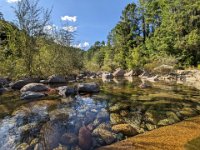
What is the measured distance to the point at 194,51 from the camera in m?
22.5

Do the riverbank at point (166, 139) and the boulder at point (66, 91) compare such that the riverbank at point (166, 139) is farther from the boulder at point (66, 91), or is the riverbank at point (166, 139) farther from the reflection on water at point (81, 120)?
the boulder at point (66, 91)

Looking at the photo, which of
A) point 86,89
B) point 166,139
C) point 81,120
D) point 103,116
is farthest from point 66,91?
point 166,139

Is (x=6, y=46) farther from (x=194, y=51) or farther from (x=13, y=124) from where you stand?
(x=194, y=51)

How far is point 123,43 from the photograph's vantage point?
3294 centimetres

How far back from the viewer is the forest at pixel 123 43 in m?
10.6

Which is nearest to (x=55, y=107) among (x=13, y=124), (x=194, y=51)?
(x=13, y=124)

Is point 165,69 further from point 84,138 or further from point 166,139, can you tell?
A: point 84,138

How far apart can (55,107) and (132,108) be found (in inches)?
80.4

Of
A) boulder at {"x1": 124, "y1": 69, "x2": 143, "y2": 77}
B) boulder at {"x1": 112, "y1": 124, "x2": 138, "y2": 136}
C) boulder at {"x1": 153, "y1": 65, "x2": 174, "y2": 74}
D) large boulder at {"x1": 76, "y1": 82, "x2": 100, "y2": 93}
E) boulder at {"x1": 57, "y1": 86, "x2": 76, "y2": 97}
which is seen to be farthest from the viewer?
boulder at {"x1": 124, "y1": 69, "x2": 143, "y2": 77}

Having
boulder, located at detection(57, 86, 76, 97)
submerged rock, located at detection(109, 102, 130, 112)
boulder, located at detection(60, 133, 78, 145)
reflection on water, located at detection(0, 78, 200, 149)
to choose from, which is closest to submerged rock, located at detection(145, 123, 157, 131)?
reflection on water, located at detection(0, 78, 200, 149)

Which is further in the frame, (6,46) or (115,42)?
(115,42)

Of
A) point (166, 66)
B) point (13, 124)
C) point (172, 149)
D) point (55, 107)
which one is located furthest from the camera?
point (166, 66)

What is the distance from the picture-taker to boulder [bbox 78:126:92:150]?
3.41 meters

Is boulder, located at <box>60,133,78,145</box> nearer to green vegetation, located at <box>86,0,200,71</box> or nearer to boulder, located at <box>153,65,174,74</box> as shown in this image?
boulder, located at <box>153,65,174,74</box>
